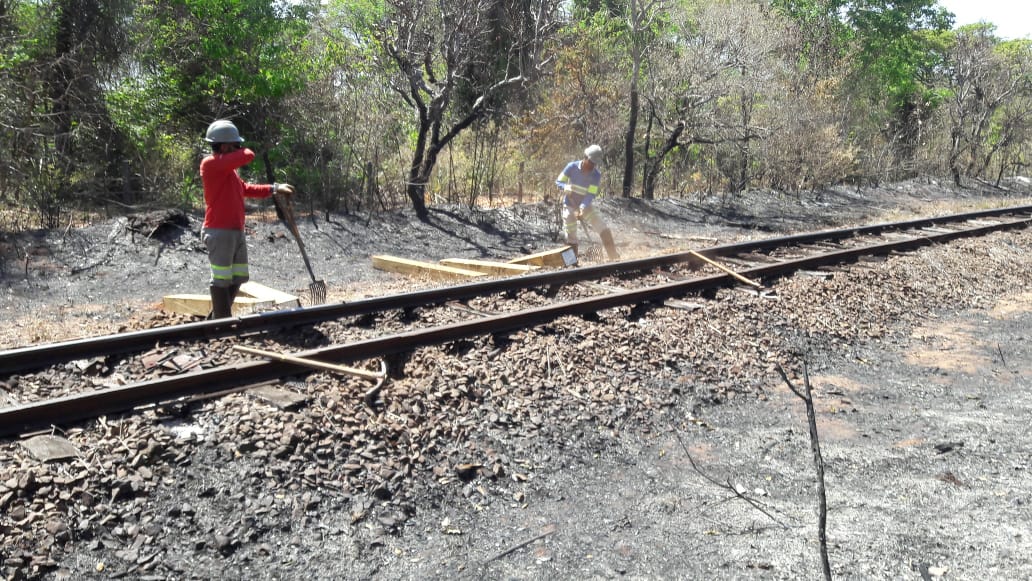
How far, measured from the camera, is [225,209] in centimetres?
675

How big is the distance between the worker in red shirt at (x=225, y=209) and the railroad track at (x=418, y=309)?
80 centimetres

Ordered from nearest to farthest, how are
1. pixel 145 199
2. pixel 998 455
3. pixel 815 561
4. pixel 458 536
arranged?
pixel 815 561
pixel 458 536
pixel 998 455
pixel 145 199

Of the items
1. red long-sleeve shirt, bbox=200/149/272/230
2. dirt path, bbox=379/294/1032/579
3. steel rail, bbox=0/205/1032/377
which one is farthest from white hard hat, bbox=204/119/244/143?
dirt path, bbox=379/294/1032/579

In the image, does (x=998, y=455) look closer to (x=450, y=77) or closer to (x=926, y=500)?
(x=926, y=500)

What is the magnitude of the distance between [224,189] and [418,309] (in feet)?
6.84

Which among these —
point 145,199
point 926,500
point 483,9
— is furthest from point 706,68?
point 926,500

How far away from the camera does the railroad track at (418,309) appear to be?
4.61m

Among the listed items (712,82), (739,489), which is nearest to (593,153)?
(739,489)

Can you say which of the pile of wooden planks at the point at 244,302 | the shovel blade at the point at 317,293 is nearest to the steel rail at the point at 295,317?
the pile of wooden planks at the point at 244,302

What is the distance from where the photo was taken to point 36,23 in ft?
47.3

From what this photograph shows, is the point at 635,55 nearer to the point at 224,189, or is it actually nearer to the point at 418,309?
the point at 418,309

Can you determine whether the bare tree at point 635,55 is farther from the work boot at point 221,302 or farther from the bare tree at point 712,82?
the work boot at point 221,302

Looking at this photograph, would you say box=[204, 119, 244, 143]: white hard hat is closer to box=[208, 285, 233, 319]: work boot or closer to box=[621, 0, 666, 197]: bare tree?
box=[208, 285, 233, 319]: work boot

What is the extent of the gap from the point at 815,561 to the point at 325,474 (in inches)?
101
